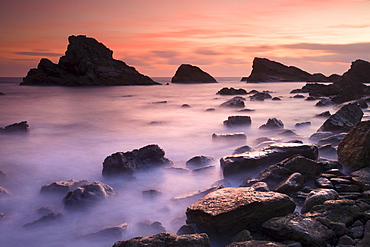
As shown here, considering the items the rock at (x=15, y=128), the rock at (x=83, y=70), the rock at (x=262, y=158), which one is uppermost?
the rock at (x=83, y=70)

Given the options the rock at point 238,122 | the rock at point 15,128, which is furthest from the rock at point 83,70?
the rock at point 238,122

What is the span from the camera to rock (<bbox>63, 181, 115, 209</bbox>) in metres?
5.04

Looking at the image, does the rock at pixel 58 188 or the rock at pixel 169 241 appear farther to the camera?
the rock at pixel 58 188

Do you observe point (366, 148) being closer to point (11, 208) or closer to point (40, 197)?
point (40, 197)

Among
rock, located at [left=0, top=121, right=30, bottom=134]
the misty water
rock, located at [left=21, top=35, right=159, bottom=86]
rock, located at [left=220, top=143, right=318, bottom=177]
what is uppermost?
rock, located at [left=21, top=35, right=159, bottom=86]

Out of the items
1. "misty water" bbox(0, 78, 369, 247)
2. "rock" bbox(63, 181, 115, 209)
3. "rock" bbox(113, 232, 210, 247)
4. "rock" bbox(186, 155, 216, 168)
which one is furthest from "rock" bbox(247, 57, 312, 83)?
"rock" bbox(113, 232, 210, 247)

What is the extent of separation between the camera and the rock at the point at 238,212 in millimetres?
3678

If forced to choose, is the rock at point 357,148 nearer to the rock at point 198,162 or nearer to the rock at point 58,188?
the rock at point 198,162

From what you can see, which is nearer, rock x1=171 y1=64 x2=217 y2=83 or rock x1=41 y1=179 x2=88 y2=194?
rock x1=41 y1=179 x2=88 y2=194

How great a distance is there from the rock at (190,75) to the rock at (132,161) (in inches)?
3745

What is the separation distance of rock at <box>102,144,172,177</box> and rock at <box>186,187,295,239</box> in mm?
2837

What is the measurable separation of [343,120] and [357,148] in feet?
14.3

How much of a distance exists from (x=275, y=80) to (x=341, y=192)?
4347 inches

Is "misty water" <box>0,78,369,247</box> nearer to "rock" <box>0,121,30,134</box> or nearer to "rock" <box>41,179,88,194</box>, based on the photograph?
"rock" <box>41,179,88,194</box>
